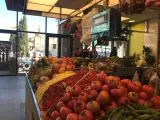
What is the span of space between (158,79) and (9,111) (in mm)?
3507

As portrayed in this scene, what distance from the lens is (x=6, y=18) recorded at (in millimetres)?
11086

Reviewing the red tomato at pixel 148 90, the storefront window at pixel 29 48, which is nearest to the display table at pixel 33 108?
the red tomato at pixel 148 90

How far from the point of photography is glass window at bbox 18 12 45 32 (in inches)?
447

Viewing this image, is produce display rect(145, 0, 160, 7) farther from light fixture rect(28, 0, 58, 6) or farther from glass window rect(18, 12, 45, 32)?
glass window rect(18, 12, 45, 32)

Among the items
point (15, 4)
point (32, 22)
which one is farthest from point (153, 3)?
point (32, 22)

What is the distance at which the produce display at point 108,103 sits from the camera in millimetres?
1145

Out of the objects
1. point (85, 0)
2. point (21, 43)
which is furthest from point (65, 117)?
point (21, 43)

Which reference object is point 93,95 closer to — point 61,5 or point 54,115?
point 54,115

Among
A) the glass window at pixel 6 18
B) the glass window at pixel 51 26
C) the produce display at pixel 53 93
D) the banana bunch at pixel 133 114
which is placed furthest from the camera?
the glass window at pixel 51 26

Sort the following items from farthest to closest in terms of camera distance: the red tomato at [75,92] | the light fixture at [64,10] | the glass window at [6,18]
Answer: the glass window at [6,18] < the light fixture at [64,10] < the red tomato at [75,92]

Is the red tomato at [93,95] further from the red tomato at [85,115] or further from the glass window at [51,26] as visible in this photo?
the glass window at [51,26]

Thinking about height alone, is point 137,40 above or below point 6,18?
below

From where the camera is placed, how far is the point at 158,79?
230 centimetres

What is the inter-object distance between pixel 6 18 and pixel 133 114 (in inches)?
441
